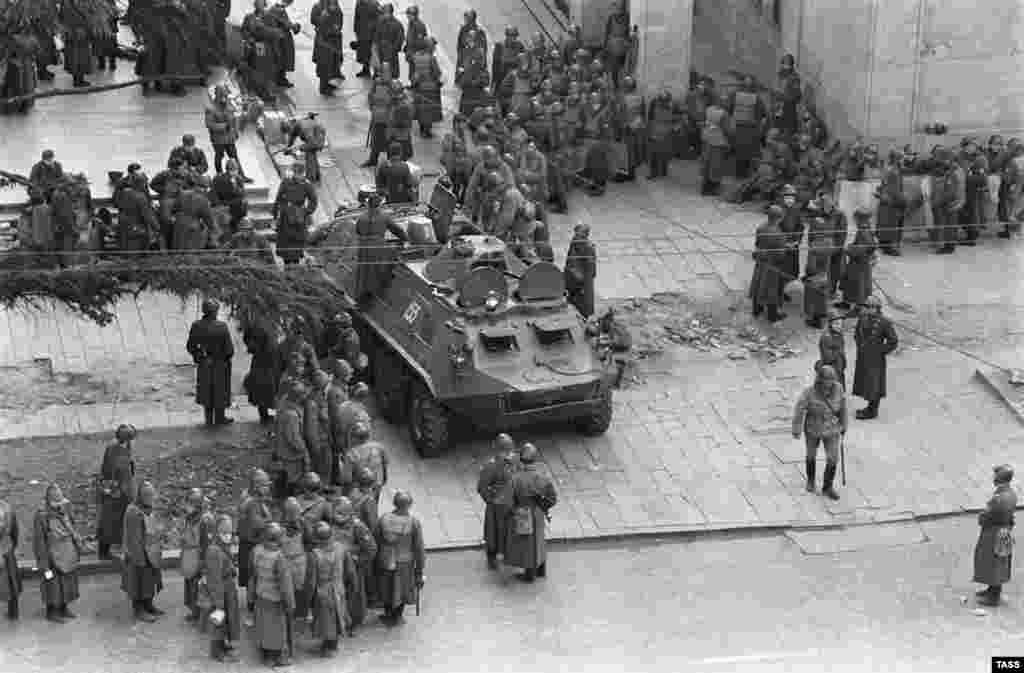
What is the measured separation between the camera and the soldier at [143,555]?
22.2 m

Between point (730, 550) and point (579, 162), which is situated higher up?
point (579, 162)

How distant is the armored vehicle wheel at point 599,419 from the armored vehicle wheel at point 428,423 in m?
1.67

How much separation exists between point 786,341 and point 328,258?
6.20 m

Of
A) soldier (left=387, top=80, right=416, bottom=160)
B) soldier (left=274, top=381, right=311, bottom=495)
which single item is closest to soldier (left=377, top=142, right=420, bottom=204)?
soldier (left=387, top=80, right=416, bottom=160)

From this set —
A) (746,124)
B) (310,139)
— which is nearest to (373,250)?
(310,139)

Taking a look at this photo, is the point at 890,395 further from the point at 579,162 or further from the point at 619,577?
the point at 579,162

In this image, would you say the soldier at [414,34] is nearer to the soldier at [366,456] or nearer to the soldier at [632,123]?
the soldier at [632,123]

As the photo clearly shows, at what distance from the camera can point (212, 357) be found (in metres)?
26.3

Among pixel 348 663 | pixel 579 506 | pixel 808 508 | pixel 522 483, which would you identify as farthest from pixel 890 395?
pixel 348 663

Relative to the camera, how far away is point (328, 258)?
93.5 ft

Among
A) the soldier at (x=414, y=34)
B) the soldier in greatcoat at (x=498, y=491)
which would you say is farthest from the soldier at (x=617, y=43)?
the soldier in greatcoat at (x=498, y=491)

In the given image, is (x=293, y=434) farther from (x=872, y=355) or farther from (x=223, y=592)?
(x=872, y=355)

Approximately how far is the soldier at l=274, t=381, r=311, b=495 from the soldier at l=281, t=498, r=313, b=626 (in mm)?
2719

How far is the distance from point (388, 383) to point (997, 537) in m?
7.83
